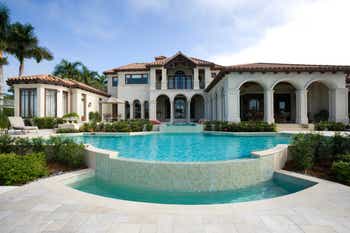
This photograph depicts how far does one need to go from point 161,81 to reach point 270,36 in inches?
544

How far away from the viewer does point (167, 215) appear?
9.42 feet

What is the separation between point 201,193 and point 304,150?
→ 3.57 metres

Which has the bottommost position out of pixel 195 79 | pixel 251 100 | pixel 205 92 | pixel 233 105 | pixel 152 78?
pixel 233 105

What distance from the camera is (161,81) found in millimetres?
24484

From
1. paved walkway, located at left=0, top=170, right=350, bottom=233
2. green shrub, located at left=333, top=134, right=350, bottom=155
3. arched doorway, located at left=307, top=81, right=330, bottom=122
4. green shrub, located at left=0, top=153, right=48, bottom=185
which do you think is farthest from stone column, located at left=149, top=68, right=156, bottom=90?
paved walkway, located at left=0, top=170, right=350, bottom=233

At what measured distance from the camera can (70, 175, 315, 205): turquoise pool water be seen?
4.55m

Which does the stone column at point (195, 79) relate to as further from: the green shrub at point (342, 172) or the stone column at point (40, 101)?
the green shrub at point (342, 172)

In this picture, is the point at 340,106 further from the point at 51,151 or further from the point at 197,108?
the point at 51,151

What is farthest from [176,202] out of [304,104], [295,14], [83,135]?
[304,104]

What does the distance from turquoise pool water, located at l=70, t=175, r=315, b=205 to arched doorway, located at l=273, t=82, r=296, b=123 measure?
1683cm

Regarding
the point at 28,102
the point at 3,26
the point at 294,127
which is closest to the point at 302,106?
the point at 294,127

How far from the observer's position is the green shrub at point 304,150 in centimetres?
548

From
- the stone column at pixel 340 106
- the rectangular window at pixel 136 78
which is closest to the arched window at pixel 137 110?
the rectangular window at pixel 136 78

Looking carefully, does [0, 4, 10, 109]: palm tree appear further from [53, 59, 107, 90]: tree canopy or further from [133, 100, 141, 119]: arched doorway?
[133, 100, 141, 119]: arched doorway
